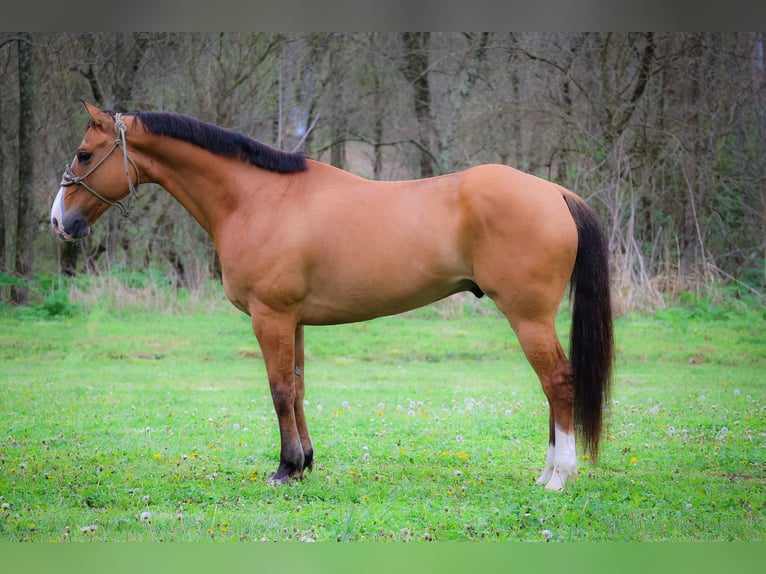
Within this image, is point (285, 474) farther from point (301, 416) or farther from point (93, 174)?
point (93, 174)

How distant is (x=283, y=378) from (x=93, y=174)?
1685mm

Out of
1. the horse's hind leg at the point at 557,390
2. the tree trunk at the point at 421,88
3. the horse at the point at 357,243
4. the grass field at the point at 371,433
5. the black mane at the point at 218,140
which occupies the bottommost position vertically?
the grass field at the point at 371,433

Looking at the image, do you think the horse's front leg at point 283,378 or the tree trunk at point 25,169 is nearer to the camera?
the horse's front leg at point 283,378

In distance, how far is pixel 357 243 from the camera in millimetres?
4527

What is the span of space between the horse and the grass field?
47cm

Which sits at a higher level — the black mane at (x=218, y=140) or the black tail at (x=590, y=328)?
the black mane at (x=218, y=140)

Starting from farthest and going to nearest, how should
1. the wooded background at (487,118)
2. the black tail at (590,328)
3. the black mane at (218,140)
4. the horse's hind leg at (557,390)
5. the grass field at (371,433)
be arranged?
1. the wooded background at (487,118)
2. the black mane at (218,140)
3. the black tail at (590,328)
4. the horse's hind leg at (557,390)
5. the grass field at (371,433)

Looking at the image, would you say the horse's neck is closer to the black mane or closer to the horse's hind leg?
the black mane

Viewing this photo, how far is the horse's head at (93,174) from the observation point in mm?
4590

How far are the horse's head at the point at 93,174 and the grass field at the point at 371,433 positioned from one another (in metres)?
1.59

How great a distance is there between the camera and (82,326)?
32.6ft

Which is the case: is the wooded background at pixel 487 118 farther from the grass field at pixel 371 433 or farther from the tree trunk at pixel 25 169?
the grass field at pixel 371 433

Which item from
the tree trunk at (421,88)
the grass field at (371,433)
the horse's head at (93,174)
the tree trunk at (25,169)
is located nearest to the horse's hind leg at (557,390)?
the grass field at (371,433)

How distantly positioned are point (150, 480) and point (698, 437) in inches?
155
